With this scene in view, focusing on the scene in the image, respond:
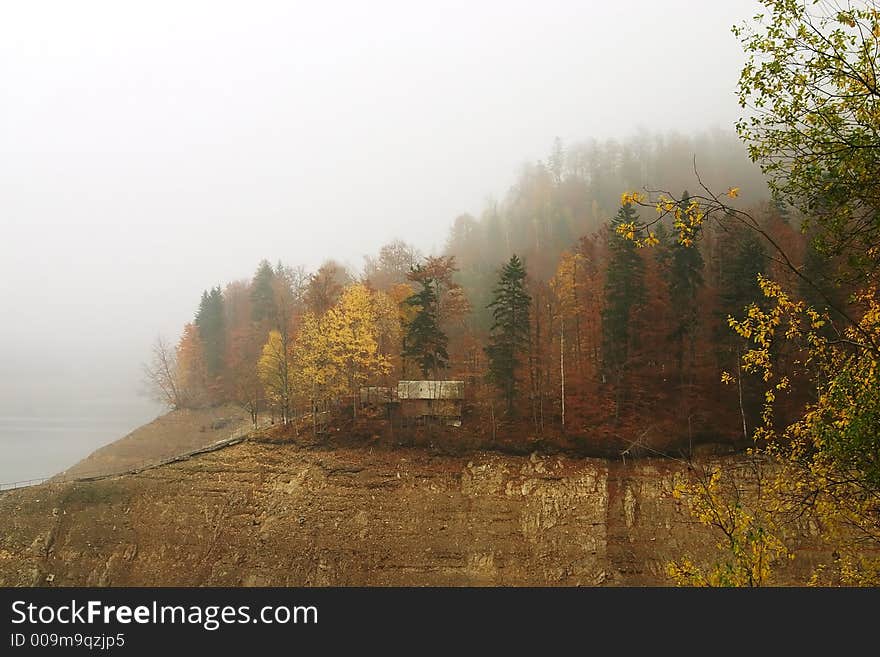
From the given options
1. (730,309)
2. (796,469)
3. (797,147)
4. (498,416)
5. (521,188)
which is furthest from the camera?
(521,188)

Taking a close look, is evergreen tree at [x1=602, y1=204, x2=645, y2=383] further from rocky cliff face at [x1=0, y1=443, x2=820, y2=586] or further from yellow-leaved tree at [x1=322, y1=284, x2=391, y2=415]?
yellow-leaved tree at [x1=322, y1=284, x2=391, y2=415]

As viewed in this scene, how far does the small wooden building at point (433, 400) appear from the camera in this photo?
2547cm

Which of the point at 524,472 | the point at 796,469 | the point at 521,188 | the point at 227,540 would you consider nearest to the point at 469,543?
the point at 524,472

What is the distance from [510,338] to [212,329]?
3230 centimetres

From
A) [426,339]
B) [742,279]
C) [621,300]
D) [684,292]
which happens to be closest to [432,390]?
[426,339]

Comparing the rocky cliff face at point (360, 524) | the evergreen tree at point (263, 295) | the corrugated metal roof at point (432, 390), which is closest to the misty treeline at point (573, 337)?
the corrugated metal roof at point (432, 390)

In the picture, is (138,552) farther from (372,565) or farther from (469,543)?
(469,543)

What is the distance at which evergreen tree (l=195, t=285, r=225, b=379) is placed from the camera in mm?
45844

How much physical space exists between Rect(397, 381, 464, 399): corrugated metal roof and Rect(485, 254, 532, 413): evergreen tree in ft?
5.53

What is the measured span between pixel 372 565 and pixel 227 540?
6444mm

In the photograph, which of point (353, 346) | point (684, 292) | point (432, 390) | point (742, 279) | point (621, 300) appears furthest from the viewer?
point (353, 346)

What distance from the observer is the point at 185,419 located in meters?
41.5

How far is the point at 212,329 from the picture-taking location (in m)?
47.6

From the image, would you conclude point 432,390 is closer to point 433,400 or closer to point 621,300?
point 433,400
